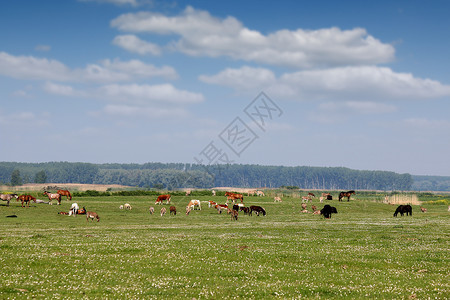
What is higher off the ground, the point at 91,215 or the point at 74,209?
the point at 91,215

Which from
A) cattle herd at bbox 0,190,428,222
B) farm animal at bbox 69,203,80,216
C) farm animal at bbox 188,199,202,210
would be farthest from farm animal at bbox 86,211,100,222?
farm animal at bbox 188,199,202,210

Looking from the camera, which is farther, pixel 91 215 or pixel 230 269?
pixel 91 215

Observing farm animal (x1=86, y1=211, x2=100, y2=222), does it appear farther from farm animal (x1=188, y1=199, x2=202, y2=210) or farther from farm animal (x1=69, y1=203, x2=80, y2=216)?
farm animal (x1=188, y1=199, x2=202, y2=210)

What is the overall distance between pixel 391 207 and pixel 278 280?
73335 mm

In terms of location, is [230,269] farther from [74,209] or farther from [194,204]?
[194,204]

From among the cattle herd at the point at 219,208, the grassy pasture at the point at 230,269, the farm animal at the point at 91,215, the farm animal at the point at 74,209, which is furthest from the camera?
the farm animal at the point at 74,209

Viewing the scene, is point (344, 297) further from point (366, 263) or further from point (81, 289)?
point (81, 289)

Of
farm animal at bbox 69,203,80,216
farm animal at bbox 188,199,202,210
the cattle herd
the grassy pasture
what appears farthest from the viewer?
farm animal at bbox 188,199,202,210

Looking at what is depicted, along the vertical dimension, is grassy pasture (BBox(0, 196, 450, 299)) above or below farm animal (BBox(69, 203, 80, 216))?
above

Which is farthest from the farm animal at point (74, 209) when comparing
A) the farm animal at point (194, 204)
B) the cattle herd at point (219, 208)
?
the farm animal at point (194, 204)

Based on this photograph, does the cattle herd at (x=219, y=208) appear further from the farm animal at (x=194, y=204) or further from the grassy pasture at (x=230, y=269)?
the grassy pasture at (x=230, y=269)

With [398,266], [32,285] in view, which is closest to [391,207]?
[398,266]

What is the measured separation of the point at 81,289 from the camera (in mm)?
13875

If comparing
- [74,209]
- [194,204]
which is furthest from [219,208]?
[74,209]
